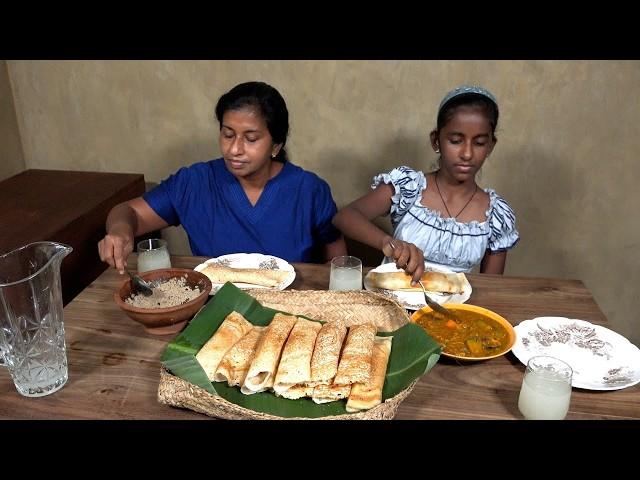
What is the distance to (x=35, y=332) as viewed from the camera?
4.10 ft

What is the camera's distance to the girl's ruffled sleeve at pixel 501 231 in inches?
86.7

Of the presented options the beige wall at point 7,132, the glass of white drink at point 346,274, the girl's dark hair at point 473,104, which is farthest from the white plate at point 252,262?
the beige wall at point 7,132

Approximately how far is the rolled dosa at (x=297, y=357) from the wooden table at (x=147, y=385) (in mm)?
195

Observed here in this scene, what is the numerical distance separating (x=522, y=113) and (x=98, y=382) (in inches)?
98.8

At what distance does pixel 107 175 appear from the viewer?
303cm

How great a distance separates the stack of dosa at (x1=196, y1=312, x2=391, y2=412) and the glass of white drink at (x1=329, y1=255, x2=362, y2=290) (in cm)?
26

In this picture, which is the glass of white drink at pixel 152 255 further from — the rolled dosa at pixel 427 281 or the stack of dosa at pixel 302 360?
the rolled dosa at pixel 427 281

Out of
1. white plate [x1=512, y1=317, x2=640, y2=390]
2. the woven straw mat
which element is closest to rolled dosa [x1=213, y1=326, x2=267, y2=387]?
the woven straw mat

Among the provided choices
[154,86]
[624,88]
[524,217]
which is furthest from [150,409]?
[624,88]

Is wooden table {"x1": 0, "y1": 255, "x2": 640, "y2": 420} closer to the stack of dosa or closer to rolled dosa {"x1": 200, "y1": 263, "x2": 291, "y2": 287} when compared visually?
the stack of dosa

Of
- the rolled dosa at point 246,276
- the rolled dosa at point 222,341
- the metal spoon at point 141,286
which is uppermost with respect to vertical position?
the metal spoon at point 141,286

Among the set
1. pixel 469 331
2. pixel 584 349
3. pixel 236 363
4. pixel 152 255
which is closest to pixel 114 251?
pixel 152 255

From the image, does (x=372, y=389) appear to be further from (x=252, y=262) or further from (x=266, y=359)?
(x=252, y=262)
